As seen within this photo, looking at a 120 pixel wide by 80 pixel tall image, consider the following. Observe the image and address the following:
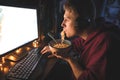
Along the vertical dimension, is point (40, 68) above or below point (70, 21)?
below

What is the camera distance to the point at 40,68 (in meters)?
1.10

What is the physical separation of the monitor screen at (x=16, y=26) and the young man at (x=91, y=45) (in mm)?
308

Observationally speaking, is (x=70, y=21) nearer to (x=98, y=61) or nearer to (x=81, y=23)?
(x=81, y=23)

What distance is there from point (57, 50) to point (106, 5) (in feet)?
9.87

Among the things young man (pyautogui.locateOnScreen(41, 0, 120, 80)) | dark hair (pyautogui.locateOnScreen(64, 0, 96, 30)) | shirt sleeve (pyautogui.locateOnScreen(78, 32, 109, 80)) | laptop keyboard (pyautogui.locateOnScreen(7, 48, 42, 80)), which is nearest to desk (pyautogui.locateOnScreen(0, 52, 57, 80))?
laptop keyboard (pyautogui.locateOnScreen(7, 48, 42, 80))

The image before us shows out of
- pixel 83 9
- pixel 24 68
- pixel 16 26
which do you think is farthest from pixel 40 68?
pixel 83 9

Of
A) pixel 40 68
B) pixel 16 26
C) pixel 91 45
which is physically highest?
pixel 16 26

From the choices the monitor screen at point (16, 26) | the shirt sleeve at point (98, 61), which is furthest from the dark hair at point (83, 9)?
the monitor screen at point (16, 26)

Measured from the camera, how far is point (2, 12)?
105 centimetres

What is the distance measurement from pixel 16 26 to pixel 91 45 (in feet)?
1.75

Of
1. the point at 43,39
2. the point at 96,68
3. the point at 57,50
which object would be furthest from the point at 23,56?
the point at 96,68

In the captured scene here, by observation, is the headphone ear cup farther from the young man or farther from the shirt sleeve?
the shirt sleeve

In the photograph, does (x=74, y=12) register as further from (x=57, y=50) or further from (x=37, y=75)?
(x=37, y=75)

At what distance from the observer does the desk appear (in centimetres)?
101
